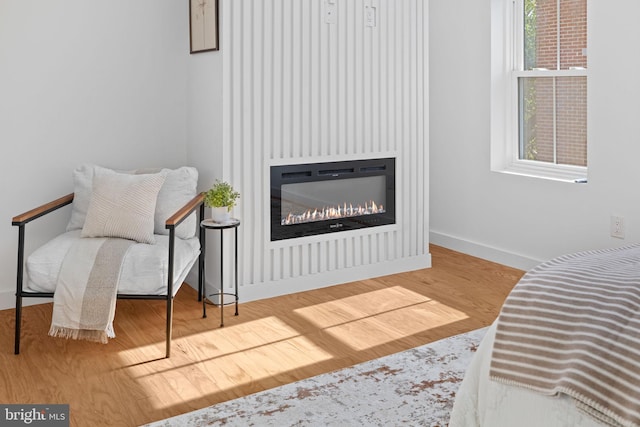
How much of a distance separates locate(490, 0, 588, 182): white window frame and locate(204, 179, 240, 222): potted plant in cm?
216

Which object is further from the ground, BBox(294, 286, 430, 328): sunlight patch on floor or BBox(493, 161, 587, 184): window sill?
BBox(493, 161, 587, 184): window sill

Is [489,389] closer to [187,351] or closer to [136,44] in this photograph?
[187,351]

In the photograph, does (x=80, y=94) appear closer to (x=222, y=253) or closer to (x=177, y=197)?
(x=177, y=197)

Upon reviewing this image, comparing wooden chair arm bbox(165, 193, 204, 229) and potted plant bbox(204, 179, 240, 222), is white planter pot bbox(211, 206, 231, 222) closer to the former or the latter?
potted plant bbox(204, 179, 240, 222)

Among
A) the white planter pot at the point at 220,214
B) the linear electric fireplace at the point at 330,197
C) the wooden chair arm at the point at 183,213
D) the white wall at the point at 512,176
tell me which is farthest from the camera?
the linear electric fireplace at the point at 330,197

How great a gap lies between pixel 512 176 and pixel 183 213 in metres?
2.45

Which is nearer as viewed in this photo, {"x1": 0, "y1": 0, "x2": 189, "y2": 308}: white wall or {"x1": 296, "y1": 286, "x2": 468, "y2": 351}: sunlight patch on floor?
{"x1": 296, "y1": 286, "x2": 468, "y2": 351}: sunlight patch on floor

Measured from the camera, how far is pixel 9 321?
3725 millimetres

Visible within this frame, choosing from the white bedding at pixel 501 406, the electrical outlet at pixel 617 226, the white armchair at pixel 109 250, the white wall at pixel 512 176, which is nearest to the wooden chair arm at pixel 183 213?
the white armchair at pixel 109 250

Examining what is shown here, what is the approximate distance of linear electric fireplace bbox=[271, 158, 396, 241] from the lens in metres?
4.12

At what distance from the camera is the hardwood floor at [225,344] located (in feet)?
9.23

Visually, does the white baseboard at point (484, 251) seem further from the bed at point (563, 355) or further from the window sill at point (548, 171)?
the bed at point (563, 355)

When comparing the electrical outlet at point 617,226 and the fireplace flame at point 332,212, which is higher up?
the fireplace flame at point 332,212

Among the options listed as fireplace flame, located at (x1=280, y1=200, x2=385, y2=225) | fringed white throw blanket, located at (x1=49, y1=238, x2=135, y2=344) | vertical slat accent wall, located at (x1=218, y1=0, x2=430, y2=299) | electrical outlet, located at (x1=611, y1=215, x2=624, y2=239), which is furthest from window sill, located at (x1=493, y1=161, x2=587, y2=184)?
fringed white throw blanket, located at (x1=49, y1=238, x2=135, y2=344)
